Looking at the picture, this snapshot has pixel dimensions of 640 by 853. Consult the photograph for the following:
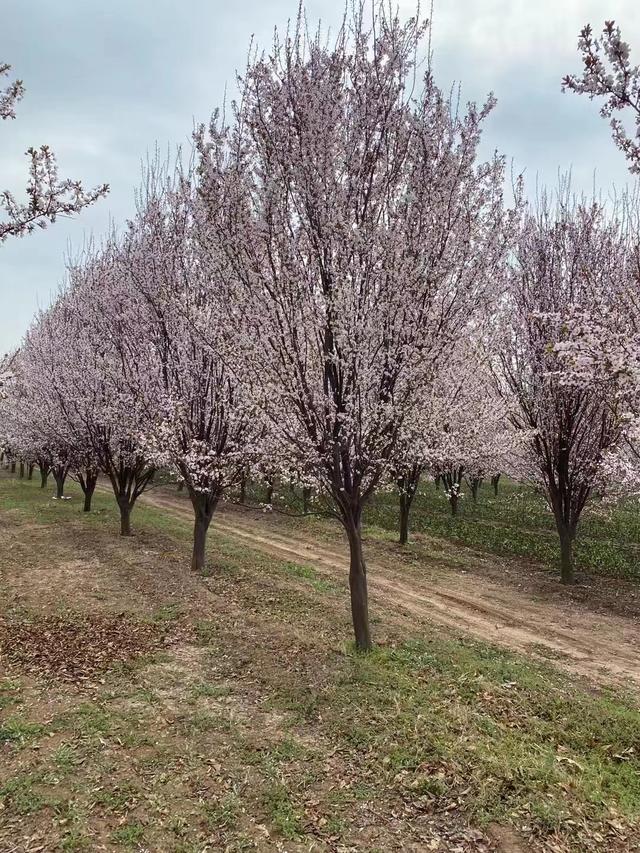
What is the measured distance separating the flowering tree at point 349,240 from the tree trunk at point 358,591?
1413mm

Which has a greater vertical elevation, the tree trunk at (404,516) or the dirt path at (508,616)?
the tree trunk at (404,516)

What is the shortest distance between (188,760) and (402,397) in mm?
5354

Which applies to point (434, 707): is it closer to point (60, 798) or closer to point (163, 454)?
point (60, 798)

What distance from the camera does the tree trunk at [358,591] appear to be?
8852 mm

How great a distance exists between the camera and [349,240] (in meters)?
7.61

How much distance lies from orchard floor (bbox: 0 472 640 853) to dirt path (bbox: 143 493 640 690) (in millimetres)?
79

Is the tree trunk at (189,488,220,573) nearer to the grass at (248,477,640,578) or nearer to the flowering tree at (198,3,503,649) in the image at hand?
the grass at (248,477,640,578)

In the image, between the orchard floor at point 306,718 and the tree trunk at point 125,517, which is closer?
the orchard floor at point 306,718

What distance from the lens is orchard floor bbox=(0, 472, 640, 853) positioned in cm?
521

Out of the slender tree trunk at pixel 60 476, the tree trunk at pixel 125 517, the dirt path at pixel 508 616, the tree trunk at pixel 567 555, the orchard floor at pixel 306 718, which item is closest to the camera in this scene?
the orchard floor at pixel 306 718

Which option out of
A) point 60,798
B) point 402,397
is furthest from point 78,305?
point 60,798

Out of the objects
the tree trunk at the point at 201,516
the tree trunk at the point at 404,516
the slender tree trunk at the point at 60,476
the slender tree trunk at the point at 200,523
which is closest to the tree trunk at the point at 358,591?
the tree trunk at the point at 201,516

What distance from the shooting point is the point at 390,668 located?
8.62m

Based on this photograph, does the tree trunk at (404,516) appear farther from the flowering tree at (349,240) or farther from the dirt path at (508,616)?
the flowering tree at (349,240)
